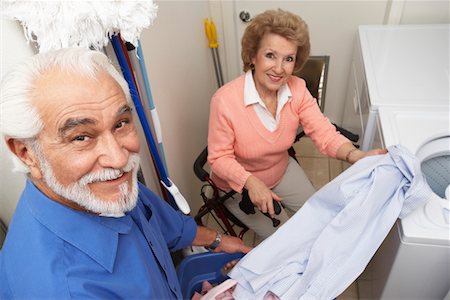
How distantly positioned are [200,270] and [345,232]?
647 mm

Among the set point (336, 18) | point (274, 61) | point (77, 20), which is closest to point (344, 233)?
point (274, 61)

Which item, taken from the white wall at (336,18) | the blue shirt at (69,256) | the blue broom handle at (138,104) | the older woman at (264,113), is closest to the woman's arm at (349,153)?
the older woman at (264,113)

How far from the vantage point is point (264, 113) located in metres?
1.55

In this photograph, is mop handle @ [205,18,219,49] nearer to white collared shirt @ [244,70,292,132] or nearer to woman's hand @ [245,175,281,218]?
white collared shirt @ [244,70,292,132]

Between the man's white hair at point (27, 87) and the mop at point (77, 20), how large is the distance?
0.29 feet

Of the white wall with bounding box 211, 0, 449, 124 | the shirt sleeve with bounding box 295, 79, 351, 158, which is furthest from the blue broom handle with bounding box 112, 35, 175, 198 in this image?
the white wall with bounding box 211, 0, 449, 124

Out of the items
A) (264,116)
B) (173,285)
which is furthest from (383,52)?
(173,285)

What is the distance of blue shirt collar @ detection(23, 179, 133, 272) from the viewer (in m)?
0.81

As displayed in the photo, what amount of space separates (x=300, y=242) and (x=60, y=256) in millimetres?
758

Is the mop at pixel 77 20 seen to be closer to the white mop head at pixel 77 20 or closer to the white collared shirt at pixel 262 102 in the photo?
the white mop head at pixel 77 20

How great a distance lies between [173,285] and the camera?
1.16m

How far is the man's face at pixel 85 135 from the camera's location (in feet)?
2.37

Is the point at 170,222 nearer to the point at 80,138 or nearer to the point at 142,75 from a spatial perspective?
the point at 142,75

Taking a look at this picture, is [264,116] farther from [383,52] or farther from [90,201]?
[90,201]
